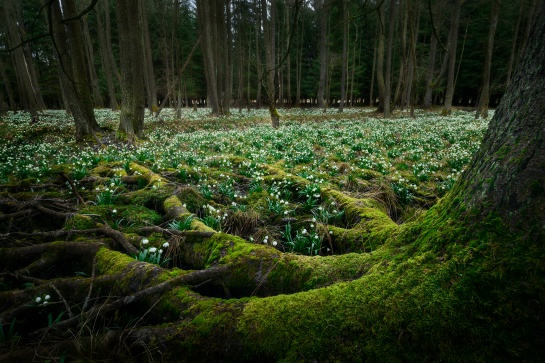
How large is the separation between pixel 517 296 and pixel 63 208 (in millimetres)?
5050

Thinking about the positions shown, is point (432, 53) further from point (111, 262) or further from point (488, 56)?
point (111, 262)

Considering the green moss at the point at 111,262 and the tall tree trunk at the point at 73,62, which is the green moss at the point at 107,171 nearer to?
the green moss at the point at 111,262

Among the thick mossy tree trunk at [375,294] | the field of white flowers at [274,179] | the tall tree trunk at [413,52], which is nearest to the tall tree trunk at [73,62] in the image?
the field of white flowers at [274,179]

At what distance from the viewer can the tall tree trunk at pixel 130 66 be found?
10.3 meters

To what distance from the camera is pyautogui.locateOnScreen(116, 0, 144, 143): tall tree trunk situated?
10.3m

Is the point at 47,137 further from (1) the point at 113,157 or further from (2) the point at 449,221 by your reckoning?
(2) the point at 449,221

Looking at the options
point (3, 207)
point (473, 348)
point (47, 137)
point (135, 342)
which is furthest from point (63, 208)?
point (47, 137)

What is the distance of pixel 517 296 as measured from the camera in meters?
1.23

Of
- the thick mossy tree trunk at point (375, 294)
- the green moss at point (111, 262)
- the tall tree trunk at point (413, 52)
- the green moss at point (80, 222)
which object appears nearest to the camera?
the thick mossy tree trunk at point (375, 294)

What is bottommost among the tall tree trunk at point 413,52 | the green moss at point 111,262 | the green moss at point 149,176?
the green moss at point 111,262

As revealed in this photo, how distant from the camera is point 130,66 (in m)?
10.7

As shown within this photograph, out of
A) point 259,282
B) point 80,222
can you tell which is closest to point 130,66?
point 80,222

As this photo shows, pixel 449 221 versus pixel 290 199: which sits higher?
pixel 449 221

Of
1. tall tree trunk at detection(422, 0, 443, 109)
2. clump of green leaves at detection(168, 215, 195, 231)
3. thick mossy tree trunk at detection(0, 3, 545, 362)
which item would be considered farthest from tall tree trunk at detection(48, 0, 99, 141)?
tall tree trunk at detection(422, 0, 443, 109)
